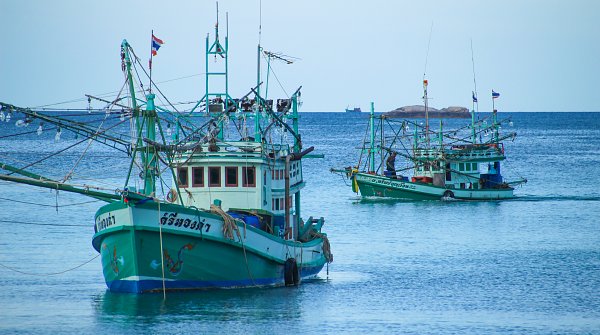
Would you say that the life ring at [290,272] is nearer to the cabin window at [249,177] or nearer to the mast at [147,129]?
the cabin window at [249,177]

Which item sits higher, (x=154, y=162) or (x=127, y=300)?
(x=154, y=162)

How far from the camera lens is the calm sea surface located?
32.7m

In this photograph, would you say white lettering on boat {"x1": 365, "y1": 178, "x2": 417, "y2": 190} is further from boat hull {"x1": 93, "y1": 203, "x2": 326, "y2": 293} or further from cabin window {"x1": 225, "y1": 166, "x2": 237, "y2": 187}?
boat hull {"x1": 93, "y1": 203, "x2": 326, "y2": 293}

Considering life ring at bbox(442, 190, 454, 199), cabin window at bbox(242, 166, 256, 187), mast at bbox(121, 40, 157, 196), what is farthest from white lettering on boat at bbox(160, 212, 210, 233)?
life ring at bbox(442, 190, 454, 199)

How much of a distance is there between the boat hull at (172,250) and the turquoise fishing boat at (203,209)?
0.03 meters

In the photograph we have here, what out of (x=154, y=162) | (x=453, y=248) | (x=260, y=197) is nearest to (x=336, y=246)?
(x=453, y=248)

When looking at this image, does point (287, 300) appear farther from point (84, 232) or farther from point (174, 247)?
point (84, 232)

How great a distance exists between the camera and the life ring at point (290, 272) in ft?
127

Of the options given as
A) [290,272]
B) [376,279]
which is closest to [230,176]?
[290,272]

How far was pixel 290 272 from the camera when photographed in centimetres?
3884

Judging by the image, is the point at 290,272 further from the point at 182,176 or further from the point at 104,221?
the point at 104,221

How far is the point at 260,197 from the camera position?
3756 cm

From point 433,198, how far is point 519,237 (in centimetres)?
1939

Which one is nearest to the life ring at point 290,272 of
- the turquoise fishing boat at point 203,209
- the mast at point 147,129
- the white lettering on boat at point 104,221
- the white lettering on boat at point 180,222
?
the turquoise fishing boat at point 203,209
